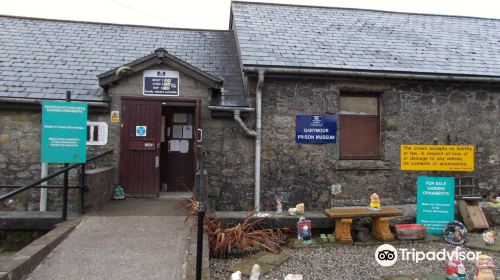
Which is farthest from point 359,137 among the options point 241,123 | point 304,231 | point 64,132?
point 64,132

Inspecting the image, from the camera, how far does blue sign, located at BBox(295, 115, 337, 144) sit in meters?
7.36

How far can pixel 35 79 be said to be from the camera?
24.7 feet

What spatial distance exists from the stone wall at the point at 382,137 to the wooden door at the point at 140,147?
160cm

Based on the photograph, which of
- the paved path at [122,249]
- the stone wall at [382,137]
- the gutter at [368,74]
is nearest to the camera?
the paved path at [122,249]

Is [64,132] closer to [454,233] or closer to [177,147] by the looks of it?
[177,147]

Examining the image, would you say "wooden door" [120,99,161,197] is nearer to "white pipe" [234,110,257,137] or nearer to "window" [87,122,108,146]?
"window" [87,122,108,146]

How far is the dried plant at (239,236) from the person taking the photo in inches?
201

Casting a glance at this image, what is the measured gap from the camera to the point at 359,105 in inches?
311

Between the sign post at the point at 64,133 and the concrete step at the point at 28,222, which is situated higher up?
the sign post at the point at 64,133

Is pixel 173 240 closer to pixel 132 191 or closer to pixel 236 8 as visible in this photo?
pixel 132 191

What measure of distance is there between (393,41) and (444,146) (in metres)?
3.34

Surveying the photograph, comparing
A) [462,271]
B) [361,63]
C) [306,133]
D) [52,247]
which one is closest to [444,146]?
[361,63]

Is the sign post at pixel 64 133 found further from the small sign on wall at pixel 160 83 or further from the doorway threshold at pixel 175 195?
the doorway threshold at pixel 175 195

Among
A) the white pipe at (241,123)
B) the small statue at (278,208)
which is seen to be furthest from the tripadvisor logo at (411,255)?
the white pipe at (241,123)
